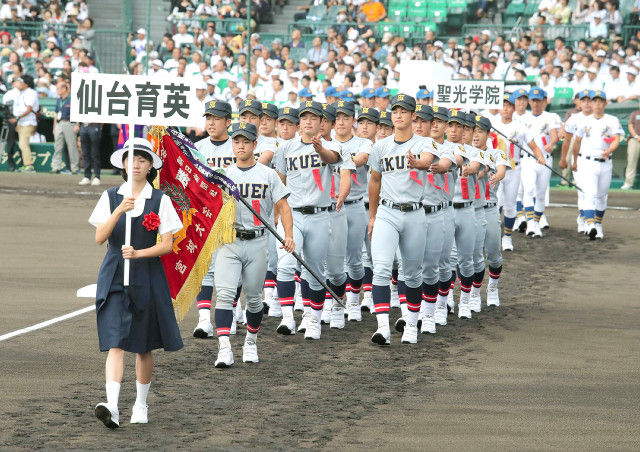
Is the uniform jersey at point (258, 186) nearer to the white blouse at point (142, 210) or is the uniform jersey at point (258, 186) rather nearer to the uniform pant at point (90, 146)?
the white blouse at point (142, 210)

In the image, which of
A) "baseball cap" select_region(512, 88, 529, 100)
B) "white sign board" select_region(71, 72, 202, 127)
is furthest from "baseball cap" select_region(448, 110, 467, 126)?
"baseball cap" select_region(512, 88, 529, 100)

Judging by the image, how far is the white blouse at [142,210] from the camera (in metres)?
7.94

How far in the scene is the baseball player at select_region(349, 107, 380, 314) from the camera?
1281 centimetres

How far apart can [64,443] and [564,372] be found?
15.4ft

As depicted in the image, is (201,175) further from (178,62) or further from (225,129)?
(178,62)

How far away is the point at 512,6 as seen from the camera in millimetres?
33219

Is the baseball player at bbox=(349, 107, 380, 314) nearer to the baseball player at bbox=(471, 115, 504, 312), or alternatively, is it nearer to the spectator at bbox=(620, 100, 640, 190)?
the baseball player at bbox=(471, 115, 504, 312)

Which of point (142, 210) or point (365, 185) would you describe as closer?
point (142, 210)

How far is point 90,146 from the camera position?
27.8m

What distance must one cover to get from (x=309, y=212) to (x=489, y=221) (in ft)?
9.71

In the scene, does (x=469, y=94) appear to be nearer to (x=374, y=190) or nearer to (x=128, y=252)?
(x=374, y=190)

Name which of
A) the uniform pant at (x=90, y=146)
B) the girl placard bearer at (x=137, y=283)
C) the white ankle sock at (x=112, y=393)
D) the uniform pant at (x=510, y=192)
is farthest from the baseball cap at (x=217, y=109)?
the uniform pant at (x=90, y=146)

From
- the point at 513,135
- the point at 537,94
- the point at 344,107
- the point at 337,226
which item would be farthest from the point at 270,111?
the point at 537,94

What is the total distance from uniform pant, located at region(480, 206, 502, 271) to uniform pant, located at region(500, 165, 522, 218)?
4.38 meters
